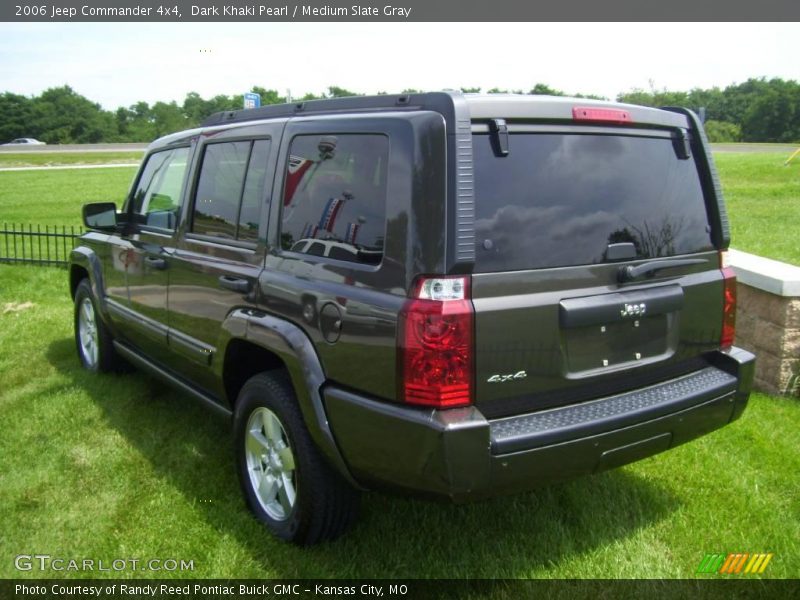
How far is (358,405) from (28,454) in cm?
283

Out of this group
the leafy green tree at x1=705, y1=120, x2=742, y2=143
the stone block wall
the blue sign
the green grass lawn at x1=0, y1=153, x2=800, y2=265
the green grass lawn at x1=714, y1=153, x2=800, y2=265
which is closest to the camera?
the stone block wall

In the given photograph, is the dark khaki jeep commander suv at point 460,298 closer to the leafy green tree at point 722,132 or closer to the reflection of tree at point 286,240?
the reflection of tree at point 286,240

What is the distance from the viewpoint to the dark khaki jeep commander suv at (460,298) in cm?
255

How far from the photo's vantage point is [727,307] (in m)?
3.40

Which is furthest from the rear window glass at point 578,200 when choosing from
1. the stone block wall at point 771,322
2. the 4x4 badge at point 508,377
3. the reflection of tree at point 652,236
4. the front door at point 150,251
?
the front door at point 150,251

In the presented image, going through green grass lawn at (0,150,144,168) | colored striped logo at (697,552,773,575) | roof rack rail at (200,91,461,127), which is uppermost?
green grass lawn at (0,150,144,168)

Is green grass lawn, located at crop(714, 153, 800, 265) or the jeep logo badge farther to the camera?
green grass lawn, located at crop(714, 153, 800, 265)

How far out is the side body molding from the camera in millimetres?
2912

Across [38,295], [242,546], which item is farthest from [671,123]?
[38,295]

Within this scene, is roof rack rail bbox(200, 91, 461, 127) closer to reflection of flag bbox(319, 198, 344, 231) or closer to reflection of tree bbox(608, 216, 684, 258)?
reflection of flag bbox(319, 198, 344, 231)

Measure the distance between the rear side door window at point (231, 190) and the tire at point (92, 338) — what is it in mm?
1971

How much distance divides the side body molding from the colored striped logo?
162 centimetres

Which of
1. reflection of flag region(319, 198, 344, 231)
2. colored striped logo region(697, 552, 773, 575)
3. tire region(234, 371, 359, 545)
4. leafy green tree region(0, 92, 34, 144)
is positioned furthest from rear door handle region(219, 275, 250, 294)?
leafy green tree region(0, 92, 34, 144)

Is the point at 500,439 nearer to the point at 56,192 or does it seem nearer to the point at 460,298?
the point at 460,298
